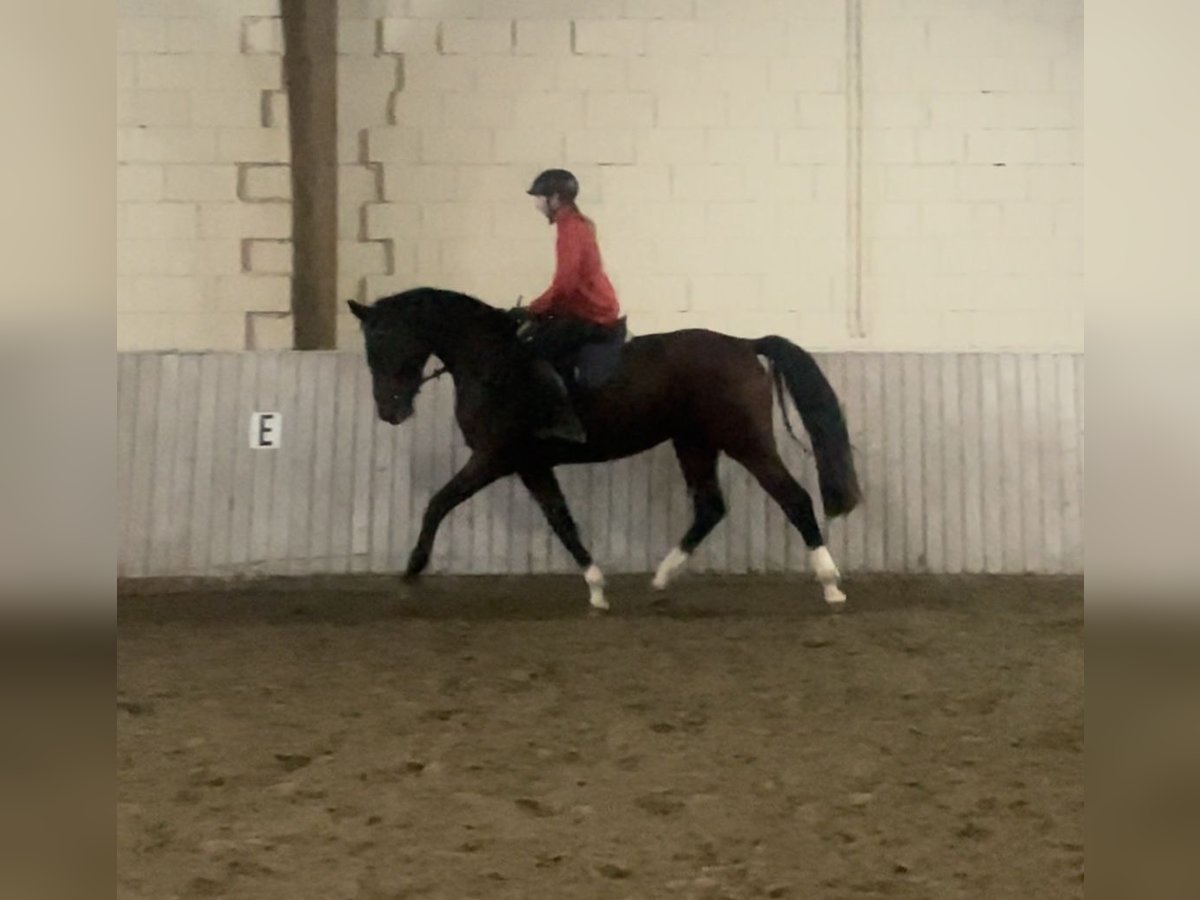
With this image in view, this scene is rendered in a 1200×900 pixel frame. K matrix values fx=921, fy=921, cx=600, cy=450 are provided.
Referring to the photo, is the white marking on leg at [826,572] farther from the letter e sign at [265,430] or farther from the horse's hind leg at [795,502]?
the letter e sign at [265,430]

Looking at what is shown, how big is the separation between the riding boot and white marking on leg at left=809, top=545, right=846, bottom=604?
0.66m

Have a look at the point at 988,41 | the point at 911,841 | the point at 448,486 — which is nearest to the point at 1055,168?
the point at 988,41

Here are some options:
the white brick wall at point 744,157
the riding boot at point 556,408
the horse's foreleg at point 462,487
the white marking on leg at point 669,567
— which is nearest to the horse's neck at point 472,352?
the riding boot at point 556,408

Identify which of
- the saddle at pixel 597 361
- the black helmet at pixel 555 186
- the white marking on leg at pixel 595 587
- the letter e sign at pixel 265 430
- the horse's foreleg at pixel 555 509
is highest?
the black helmet at pixel 555 186

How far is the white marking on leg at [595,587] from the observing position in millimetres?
2223

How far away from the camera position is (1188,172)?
0.46 meters

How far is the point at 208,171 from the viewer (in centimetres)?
268

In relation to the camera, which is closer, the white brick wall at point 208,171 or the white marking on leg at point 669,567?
the white marking on leg at point 669,567

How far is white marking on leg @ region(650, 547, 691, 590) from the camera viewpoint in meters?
2.38

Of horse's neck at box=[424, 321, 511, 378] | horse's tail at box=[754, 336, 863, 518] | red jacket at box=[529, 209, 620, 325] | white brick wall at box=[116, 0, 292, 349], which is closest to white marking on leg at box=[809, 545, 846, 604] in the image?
horse's tail at box=[754, 336, 863, 518]

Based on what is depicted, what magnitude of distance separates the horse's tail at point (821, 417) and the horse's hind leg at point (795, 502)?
0.18ft

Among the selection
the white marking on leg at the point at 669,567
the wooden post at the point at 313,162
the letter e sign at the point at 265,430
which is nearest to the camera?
the white marking on leg at the point at 669,567

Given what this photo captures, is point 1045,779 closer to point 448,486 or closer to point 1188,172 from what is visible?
point 1188,172

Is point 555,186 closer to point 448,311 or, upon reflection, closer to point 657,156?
point 657,156
